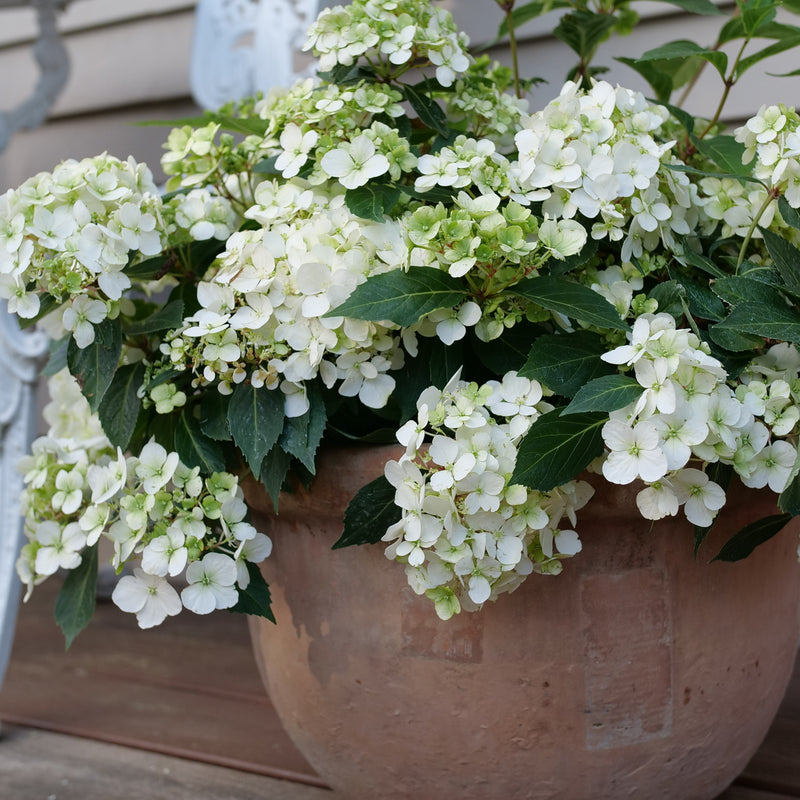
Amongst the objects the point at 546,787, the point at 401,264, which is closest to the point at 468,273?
the point at 401,264

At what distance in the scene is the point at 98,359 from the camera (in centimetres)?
78

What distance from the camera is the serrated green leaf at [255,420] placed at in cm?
70

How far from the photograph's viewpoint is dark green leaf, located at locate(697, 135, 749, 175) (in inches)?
31.2

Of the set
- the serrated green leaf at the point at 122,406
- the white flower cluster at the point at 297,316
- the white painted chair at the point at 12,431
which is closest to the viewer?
the white flower cluster at the point at 297,316

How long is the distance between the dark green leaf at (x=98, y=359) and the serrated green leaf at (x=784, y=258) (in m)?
0.52

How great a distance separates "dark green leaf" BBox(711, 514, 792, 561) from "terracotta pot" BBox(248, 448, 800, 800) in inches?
1.1

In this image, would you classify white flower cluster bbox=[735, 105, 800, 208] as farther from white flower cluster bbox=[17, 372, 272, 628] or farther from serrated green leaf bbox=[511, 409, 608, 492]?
white flower cluster bbox=[17, 372, 272, 628]

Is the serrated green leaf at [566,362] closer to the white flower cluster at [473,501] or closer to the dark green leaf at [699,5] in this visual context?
the white flower cluster at [473,501]

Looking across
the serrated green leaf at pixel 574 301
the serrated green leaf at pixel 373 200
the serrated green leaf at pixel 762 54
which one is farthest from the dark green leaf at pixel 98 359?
the serrated green leaf at pixel 762 54

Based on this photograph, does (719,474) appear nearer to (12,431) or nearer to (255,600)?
(255,600)

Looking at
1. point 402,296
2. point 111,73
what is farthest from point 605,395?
point 111,73

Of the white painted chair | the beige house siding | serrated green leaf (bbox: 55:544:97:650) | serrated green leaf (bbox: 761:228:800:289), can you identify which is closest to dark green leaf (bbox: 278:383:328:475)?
serrated green leaf (bbox: 55:544:97:650)

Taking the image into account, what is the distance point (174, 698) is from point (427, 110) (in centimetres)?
91

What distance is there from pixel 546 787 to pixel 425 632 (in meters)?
0.16
